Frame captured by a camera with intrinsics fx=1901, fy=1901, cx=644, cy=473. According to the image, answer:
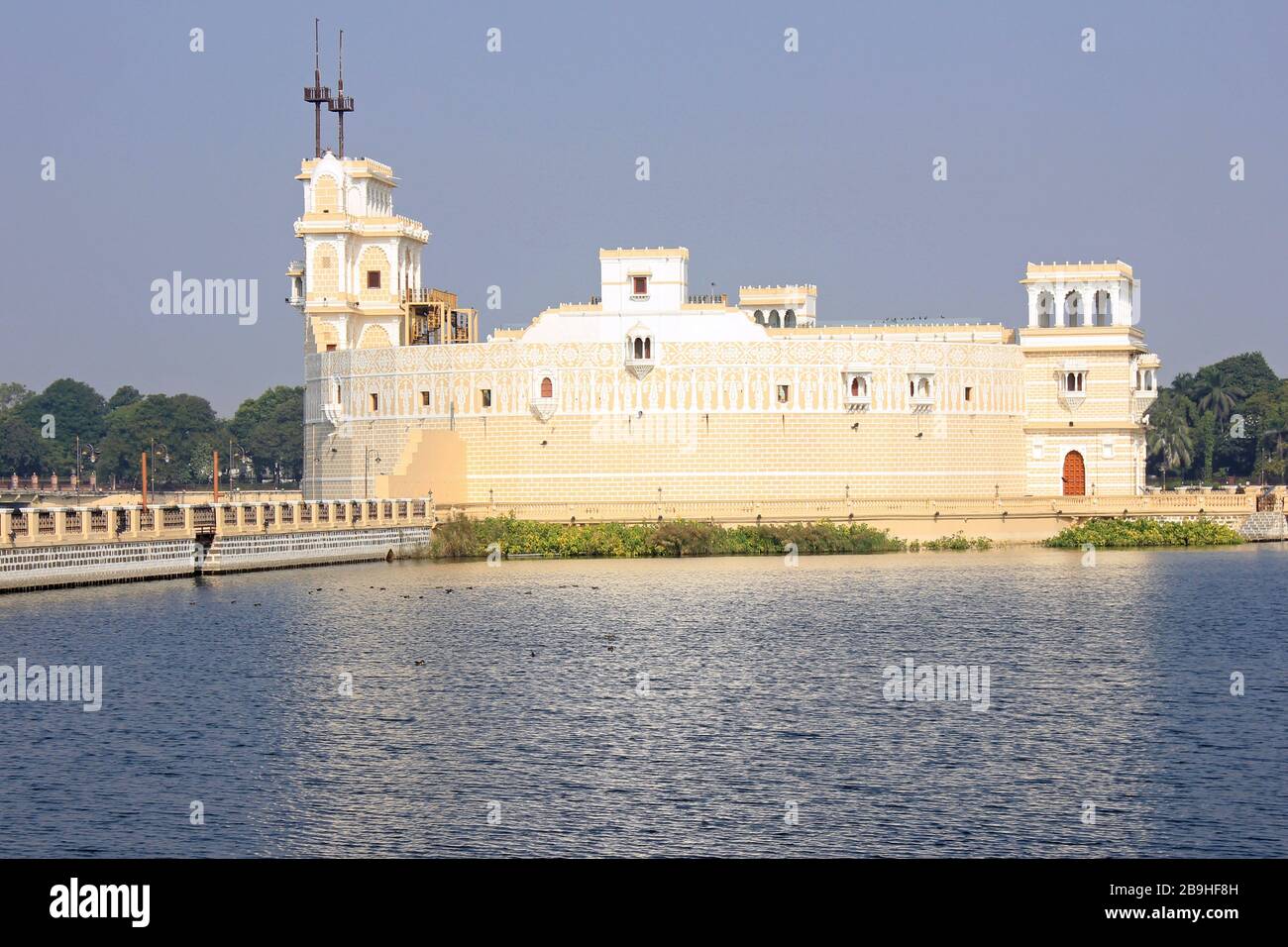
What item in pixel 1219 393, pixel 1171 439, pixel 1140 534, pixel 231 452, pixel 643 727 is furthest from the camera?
pixel 231 452

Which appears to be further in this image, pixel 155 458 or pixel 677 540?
pixel 155 458

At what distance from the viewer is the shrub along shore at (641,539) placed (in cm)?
8919

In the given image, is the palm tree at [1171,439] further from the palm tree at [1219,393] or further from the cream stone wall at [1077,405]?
the cream stone wall at [1077,405]

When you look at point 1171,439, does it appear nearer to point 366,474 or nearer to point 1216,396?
point 1216,396

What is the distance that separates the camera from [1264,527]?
330ft

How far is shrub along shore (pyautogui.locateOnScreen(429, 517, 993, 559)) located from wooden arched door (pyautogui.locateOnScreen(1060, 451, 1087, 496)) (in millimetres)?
18298

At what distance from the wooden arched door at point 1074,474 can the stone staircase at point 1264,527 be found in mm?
9632

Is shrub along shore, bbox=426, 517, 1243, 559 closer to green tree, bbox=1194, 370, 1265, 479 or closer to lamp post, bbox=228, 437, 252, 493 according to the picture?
green tree, bbox=1194, 370, 1265, 479

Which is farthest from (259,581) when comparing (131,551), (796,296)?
(796,296)

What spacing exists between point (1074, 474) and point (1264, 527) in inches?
429

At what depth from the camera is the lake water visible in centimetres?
2762

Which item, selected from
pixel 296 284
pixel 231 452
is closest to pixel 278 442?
pixel 231 452

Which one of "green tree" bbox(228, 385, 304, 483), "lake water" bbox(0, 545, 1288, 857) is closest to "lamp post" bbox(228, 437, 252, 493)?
"green tree" bbox(228, 385, 304, 483)
